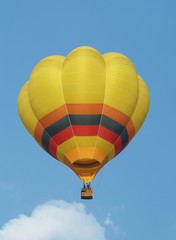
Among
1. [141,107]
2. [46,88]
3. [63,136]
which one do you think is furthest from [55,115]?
[141,107]

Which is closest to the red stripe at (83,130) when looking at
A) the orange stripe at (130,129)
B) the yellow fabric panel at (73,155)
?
the yellow fabric panel at (73,155)

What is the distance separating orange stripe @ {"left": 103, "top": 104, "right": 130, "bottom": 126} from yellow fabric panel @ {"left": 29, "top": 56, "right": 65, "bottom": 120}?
2081 mm

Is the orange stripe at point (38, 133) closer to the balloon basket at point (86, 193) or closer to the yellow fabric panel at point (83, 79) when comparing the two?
the yellow fabric panel at point (83, 79)

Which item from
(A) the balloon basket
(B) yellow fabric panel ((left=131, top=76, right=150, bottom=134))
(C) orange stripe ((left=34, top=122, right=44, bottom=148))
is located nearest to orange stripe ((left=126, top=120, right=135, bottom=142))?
(B) yellow fabric panel ((left=131, top=76, right=150, bottom=134))

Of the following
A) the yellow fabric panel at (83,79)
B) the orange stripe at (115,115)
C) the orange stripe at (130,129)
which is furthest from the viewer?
the orange stripe at (130,129)

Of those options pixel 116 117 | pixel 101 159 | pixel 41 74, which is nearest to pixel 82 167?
pixel 101 159

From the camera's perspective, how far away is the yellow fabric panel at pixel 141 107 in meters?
30.0

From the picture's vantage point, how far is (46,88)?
2877 centimetres

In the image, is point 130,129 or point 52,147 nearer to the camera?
point 52,147

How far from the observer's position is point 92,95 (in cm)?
2828

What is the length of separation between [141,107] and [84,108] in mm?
3458

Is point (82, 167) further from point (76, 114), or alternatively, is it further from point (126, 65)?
point (126, 65)

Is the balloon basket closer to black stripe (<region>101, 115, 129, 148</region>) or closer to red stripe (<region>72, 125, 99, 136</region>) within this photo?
red stripe (<region>72, 125, 99, 136</region>)

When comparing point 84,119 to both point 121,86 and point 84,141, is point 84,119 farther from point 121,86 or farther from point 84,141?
point 121,86
